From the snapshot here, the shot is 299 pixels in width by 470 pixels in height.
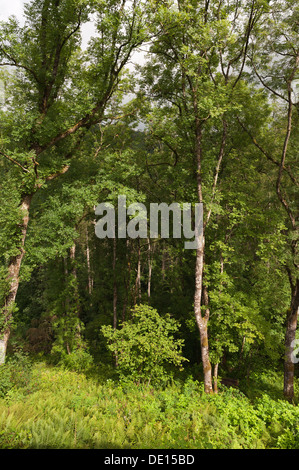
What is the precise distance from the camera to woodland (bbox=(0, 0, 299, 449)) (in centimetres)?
717

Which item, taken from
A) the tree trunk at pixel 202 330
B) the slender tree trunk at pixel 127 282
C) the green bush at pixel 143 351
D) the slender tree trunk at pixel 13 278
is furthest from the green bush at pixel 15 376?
the slender tree trunk at pixel 127 282

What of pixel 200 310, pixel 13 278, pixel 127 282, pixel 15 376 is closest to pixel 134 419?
pixel 200 310

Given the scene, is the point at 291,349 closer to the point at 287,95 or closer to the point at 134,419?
the point at 134,419

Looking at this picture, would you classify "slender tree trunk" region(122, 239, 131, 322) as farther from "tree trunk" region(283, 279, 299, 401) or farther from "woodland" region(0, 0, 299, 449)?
"tree trunk" region(283, 279, 299, 401)

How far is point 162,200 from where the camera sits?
14.0m

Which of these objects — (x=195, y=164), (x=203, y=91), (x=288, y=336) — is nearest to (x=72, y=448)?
(x=288, y=336)

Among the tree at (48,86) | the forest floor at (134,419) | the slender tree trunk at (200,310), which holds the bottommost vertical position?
the forest floor at (134,419)

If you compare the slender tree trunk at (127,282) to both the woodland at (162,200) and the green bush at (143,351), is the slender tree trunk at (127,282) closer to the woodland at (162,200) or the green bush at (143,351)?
the woodland at (162,200)

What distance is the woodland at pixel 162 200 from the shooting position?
717 centimetres

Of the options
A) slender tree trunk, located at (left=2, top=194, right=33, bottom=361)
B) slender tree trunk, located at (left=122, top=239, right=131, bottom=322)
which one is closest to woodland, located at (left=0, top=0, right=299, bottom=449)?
slender tree trunk, located at (left=2, top=194, right=33, bottom=361)

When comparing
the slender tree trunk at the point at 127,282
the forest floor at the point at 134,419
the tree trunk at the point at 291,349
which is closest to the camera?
the forest floor at the point at 134,419
